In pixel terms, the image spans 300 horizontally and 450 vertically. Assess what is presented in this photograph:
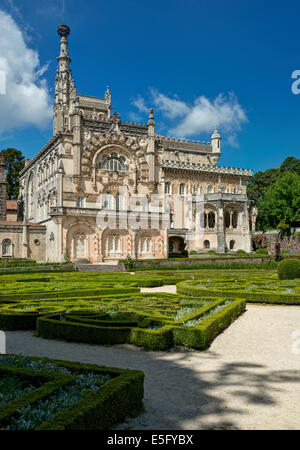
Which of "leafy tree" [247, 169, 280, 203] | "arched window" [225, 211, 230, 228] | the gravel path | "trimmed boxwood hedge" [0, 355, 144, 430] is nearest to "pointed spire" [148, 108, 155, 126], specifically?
"arched window" [225, 211, 230, 228]

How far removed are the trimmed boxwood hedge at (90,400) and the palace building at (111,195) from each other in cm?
3153

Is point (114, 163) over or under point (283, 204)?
over

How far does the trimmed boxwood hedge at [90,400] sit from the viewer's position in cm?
432

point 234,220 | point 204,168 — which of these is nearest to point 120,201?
point 204,168

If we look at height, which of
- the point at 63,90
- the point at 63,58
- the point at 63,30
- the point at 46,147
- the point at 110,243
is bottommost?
the point at 110,243

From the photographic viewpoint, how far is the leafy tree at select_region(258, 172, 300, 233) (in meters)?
53.1

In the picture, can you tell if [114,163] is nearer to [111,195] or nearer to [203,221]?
[111,195]

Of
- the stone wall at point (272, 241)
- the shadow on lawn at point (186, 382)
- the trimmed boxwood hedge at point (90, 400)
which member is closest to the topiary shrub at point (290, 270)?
the shadow on lawn at point (186, 382)

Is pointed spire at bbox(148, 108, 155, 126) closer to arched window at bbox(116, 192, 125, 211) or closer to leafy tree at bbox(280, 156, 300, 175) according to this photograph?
arched window at bbox(116, 192, 125, 211)

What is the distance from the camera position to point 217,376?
6.95m

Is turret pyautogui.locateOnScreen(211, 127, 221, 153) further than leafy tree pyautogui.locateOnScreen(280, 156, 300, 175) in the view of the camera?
No

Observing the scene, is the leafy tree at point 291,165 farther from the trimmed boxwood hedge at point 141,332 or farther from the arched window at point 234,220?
the trimmed boxwood hedge at point 141,332

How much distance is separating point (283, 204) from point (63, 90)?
35.8 meters

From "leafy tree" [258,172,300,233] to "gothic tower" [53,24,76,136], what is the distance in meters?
31.8
